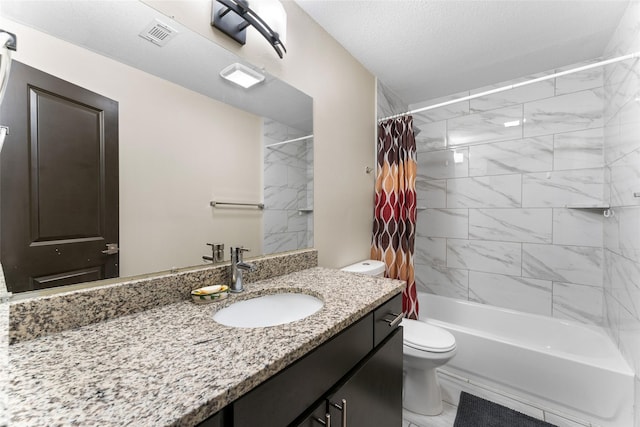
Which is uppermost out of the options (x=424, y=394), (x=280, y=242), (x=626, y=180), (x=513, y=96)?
(x=513, y=96)

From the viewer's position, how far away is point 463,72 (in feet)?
7.17

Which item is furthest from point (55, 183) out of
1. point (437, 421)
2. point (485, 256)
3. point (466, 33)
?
point (485, 256)

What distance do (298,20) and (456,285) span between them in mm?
2549

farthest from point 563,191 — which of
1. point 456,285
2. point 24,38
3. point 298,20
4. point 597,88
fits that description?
point 24,38

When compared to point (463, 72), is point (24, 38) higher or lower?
lower

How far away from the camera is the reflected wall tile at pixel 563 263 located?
201cm

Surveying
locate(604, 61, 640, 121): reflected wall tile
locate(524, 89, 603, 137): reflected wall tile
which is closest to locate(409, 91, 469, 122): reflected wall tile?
locate(524, 89, 603, 137): reflected wall tile

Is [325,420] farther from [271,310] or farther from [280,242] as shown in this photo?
[280,242]

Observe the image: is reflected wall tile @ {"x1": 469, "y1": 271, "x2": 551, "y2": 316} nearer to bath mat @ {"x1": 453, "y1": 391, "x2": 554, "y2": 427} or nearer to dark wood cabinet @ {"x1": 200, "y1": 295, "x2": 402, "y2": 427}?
bath mat @ {"x1": 453, "y1": 391, "x2": 554, "y2": 427}

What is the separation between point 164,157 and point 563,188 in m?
2.76

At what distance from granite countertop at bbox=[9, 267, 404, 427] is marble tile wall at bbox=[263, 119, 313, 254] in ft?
1.86

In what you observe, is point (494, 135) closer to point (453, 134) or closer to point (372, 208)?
point (453, 134)

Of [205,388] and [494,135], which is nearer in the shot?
[205,388]

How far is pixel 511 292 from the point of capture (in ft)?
7.58
